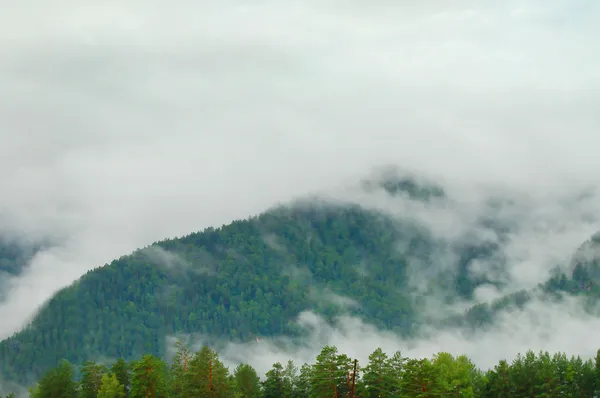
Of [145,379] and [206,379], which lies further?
[145,379]

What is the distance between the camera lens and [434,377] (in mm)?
171375

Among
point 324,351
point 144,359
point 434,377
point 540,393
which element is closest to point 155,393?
point 144,359

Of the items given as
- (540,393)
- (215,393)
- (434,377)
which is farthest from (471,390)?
(215,393)

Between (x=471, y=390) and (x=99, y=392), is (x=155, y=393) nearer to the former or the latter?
(x=99, y=392)

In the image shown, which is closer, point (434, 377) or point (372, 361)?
point (434, 377)

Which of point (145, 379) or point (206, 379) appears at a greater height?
point (145, 379)

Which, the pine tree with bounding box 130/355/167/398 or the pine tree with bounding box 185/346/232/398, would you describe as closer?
the pine tree with bounding box 185/346/232/398

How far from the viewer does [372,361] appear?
19462 centimetres

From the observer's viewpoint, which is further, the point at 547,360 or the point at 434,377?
the point at 547,360

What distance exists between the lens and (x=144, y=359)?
191m

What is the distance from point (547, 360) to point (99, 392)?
3438 inches

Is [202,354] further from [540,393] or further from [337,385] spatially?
[540,393]

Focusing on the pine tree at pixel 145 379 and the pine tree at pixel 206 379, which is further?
the pine tree at pixel 145 379

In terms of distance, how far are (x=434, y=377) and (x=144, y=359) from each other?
55117 millimetres
